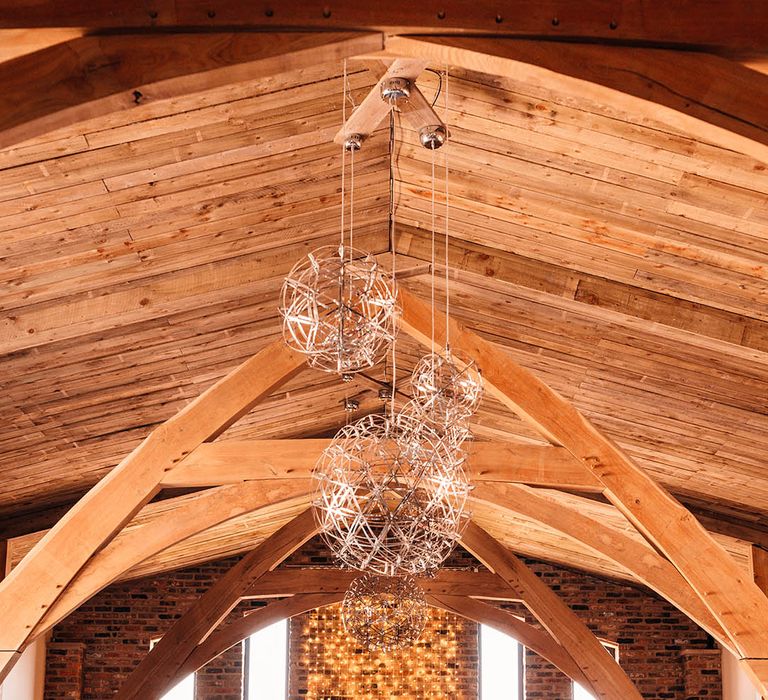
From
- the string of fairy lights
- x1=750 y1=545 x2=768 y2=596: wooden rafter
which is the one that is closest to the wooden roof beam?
x1=750 y1=545 x2=768 y2=596: wooden rafter

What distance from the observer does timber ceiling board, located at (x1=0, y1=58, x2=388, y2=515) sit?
4.68 metres

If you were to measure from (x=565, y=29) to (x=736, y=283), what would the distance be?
3.15 meters

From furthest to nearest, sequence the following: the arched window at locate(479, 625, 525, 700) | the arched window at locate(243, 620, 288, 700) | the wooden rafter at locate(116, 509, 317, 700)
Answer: the arched window at locate(479, 625, 525, 700) < the arched window at locate(243, 620, 288, 700) < the wooden rafter at locate(116, 509, 317, 700)

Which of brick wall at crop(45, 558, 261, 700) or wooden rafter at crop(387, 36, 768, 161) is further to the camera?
brick wall at crop(45, 558, 261, 700)

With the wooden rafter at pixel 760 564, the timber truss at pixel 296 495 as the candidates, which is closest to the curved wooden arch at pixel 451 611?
the wooden rafter at pixel 760 564

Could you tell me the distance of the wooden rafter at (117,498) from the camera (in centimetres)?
600

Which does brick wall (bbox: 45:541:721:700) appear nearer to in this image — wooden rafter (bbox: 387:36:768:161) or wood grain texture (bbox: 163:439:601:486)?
wood grain texture (bbox: 163:439:601:486)

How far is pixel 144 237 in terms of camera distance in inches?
214

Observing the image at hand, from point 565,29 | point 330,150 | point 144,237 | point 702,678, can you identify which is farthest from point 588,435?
point 702,678

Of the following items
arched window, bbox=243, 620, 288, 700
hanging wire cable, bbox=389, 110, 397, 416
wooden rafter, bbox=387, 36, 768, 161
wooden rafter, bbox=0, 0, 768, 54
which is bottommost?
arched window, bbox=243, 620, 288, 700

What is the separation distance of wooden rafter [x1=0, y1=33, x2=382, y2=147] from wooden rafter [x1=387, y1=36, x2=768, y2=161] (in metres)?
0.22

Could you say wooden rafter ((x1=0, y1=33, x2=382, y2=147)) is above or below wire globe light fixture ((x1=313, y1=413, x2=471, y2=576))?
above

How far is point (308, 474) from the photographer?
673cm

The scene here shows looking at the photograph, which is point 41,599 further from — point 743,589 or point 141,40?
point 141,40
